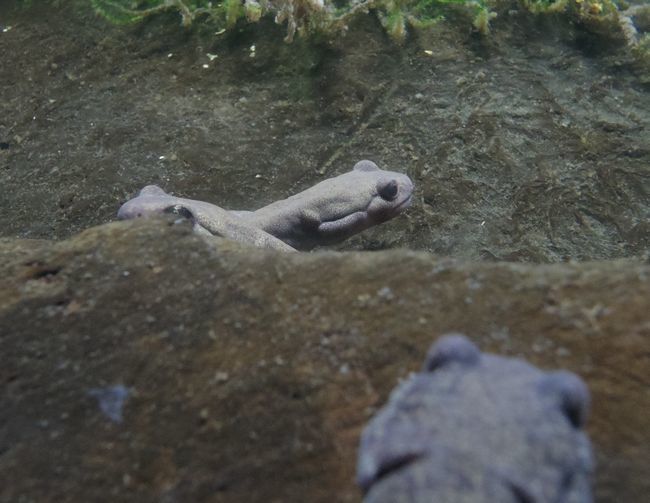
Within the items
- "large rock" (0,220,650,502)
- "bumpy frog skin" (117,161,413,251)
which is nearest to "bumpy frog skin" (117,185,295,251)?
"bumpy frog skin" (117,161,413,251)

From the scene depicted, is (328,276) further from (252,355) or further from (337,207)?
(337,207)

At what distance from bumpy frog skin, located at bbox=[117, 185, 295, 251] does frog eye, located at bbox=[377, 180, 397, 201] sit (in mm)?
994

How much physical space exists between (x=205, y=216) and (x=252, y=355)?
6.70ft

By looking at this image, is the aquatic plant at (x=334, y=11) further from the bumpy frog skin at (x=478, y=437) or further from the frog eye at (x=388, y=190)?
the bumpy frog skin at (x=478, y=437)

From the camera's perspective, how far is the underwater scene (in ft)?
6.57

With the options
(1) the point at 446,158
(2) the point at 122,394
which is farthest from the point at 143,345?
(1) the point at 446,158

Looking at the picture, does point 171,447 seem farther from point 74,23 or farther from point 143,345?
point 74,23

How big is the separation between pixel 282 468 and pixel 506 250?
2.97 m

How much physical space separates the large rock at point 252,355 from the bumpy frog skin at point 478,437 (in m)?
0.17

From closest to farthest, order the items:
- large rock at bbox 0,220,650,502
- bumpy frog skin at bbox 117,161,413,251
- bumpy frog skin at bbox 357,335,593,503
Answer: bumpy frog skin at bbox 357,335,593,503 → large rock at bbox 0,220,650,502 → bumpy frog skin at bbox 117,161,413,251

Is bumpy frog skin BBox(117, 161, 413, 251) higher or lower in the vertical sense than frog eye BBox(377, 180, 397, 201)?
lower

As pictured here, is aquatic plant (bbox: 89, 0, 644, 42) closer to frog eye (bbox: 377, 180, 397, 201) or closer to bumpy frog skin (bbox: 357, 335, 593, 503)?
frog eye (bbox: 377, 180, 397, 201)

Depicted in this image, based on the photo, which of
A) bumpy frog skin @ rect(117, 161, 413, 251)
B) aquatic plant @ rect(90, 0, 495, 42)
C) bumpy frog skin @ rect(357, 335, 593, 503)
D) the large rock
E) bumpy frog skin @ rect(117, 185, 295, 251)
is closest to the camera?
bumpy frog skin @ rect(357, 335, 593, 503)

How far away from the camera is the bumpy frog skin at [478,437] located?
1.69 m
